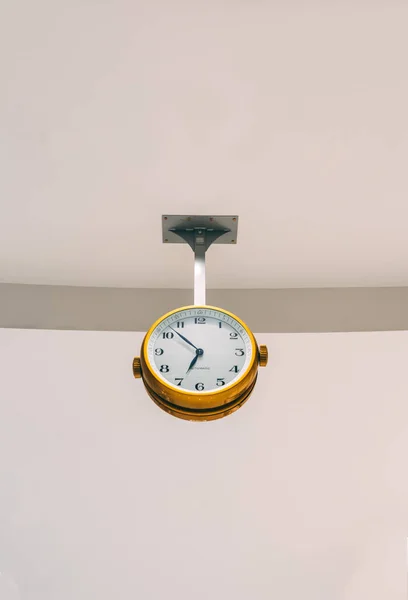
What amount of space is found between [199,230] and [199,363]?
586 millimetres

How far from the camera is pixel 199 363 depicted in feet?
6.57

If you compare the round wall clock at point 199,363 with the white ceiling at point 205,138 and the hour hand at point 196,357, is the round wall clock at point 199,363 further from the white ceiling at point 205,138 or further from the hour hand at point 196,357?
the white ceiling at point 205,138

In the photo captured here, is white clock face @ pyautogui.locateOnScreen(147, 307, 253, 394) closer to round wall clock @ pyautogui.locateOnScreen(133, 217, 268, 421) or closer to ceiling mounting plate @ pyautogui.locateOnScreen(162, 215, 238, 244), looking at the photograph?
round wall clock @ pyautogui.locateOnScreen(133, 217, 268, 421)

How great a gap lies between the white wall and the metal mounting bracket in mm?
540

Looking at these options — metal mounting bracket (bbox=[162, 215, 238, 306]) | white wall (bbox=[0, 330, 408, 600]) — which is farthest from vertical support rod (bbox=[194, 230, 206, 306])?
white wall (bbox=[0, 330, 408, 600])

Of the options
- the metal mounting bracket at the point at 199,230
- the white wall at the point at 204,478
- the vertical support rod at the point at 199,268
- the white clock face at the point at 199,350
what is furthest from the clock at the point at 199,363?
the white wall at the point at 204,478

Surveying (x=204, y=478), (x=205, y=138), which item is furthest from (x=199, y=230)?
(x=204, y=478)

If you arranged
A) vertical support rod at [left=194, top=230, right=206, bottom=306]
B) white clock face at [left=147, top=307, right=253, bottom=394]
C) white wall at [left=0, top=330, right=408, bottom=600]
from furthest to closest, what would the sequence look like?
white wall at [left=0, top=330, right=408, bottom=600], vertical support rod at [left=194, top=230, right=206, bottom=306], white clock face at [left=147, top=307, right=253, bottom=394]

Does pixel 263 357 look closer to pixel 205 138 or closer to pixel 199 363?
pixel 199 363

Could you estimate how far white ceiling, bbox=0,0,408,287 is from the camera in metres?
1.86
